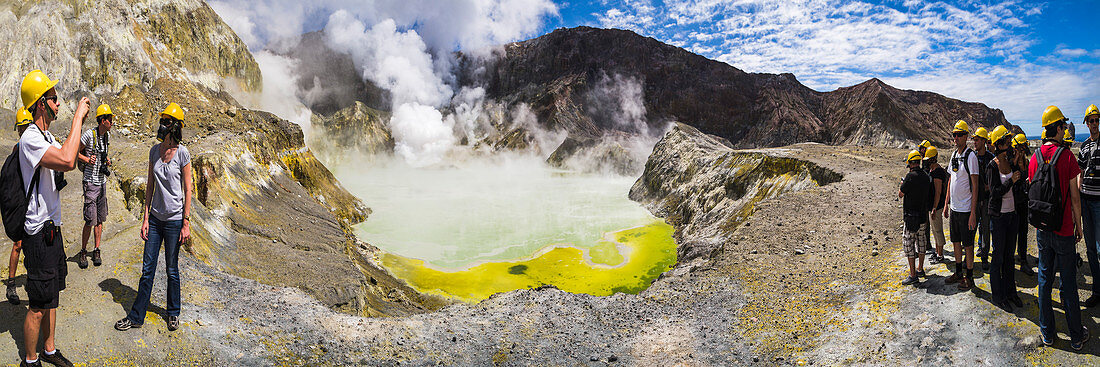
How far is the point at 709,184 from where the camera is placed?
33.7m

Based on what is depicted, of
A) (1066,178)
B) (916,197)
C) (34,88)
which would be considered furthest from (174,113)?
(916,197)

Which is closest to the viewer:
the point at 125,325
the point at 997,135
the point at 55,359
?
the point at 55,359

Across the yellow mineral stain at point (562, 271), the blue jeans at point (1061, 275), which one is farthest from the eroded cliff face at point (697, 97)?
the blue jeans at point (1061, 275)

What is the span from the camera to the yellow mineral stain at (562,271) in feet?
74.9

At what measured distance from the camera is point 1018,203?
22.7 feet

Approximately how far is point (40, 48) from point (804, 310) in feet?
127

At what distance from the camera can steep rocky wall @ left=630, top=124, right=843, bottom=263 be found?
77.7ft

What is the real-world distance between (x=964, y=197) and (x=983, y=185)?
3.60 ft

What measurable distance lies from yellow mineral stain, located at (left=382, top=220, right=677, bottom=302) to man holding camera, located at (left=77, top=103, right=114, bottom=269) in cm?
1394

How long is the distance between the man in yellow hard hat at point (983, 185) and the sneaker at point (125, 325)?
11.5 metres

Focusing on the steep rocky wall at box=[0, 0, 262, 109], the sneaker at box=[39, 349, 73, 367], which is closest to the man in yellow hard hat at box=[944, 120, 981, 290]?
the sneaker at box=[39, 349, 73, 367]

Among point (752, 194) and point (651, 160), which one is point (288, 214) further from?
point (651, 160)

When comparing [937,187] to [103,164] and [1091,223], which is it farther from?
[103,164]

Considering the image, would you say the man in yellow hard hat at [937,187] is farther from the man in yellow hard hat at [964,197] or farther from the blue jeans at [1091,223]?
the blue jeans at [1091,223]
